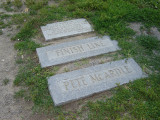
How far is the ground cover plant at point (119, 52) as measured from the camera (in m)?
2.80

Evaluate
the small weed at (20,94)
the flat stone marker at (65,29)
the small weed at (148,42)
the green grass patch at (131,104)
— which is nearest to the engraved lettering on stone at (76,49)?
the flat stone marker at (65,29)

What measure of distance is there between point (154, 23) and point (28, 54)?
3224 mm

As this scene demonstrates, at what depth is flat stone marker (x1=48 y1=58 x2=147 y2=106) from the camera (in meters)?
2.94

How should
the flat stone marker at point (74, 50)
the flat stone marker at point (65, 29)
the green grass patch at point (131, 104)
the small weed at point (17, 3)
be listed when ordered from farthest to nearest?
the small weed at point (17, 3) < the flat stone marker at point (65, 29) < the flat stone marker at point (74, 50) < the green grass patch at point (131, 104)

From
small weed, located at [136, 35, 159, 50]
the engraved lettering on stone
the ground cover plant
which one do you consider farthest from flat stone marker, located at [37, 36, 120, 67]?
small weed, located at [136, 35, 159, 50]

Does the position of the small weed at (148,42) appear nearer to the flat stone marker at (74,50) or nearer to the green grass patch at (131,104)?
the flat stone marker at (74,50)

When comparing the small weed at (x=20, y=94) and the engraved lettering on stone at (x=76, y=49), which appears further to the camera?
the engraved lettering on stone at (x=76, y=49)

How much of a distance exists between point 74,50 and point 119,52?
0.95 metres

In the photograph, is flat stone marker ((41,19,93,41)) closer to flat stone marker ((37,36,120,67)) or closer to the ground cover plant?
the ground cover plant

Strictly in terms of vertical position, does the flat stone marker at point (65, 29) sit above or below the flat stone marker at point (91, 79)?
above

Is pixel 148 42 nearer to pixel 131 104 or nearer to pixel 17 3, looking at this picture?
pixel 131 104

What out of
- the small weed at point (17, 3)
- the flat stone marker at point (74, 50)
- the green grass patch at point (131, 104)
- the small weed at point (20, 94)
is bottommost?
the small weed at point (20, 94)

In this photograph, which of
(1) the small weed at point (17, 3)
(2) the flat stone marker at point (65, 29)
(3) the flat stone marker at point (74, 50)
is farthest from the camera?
(1) the small weed at point (17, 3)

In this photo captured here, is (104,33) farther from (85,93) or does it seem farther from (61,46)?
(85,93)
